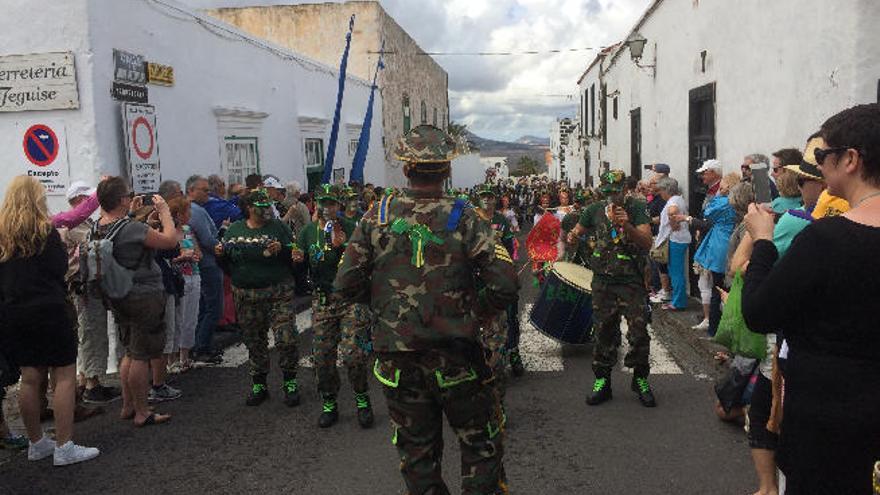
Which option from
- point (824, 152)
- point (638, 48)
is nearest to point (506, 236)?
point (824, 152)

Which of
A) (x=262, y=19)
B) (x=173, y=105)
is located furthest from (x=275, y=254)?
(x=262, y=19)

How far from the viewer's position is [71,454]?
4.54 metres

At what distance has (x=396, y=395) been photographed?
3035 millimetres

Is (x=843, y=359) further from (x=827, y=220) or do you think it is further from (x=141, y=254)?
(x=141, y=254)

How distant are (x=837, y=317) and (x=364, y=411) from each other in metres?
3.74

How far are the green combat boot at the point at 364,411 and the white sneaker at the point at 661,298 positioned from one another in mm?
5510

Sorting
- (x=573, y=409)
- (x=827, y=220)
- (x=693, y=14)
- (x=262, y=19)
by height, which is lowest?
(x=573, y=409)

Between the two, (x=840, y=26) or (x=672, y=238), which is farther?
(x=672, y=238)

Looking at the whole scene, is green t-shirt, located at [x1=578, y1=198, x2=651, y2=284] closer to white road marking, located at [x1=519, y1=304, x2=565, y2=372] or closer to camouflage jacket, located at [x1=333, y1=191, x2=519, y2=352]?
white road marking, located at [x1=519, y1=304, x2=565, y2=372]

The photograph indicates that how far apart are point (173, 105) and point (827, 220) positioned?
9228 mm

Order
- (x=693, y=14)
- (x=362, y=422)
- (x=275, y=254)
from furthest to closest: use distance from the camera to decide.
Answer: (x=693, y=14)
(x=275, y=254)
(x=362, y=422)

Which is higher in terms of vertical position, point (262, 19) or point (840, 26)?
point (262, 19)

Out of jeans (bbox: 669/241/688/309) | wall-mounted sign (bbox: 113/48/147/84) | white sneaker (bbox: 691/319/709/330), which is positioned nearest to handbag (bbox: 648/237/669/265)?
jeans (bbox: 669/241/688/309)

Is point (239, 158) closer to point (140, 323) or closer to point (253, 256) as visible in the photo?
point (253, 256)
